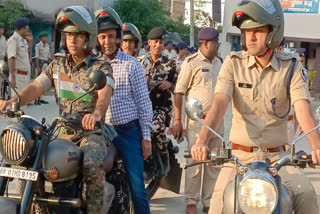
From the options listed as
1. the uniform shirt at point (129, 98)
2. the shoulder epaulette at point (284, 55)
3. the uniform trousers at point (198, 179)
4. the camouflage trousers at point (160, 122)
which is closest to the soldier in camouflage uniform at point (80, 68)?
the uniform shirt at point (129, 98)

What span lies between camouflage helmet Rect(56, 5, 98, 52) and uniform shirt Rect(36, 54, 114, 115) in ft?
0.40

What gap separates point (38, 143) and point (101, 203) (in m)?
0.78

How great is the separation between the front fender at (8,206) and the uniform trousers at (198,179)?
3513 mm

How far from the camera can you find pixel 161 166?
7191mm

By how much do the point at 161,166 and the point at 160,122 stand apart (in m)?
0.50

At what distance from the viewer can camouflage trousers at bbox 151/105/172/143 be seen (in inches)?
282

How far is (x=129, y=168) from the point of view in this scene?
5469mm

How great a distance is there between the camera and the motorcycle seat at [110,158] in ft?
16.5

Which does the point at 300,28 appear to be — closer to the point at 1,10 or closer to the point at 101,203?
the point at 1,10

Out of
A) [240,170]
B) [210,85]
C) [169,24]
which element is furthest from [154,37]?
[169,24]

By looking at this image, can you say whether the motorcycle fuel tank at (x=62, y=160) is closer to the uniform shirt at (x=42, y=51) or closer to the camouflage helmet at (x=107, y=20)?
the camouflage helmet at (x=107, y=20)

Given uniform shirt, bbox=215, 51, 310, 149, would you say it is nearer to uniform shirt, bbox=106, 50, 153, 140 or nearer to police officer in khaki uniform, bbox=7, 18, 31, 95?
uniform shirt, bbox=106, 50, 153, 140

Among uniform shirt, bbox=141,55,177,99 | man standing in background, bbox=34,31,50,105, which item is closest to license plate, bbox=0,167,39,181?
uniform shirt, bbox=141,55,177,99

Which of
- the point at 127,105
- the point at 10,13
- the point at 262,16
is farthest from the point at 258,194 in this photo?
the point at 10,13
